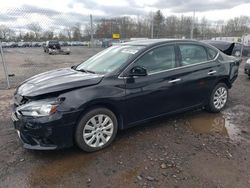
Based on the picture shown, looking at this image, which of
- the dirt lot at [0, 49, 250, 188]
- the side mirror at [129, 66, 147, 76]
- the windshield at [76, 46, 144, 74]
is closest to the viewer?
the dirt lot at [0, 49, 250, 188]

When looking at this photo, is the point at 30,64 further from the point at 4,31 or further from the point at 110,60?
the point at 110,60

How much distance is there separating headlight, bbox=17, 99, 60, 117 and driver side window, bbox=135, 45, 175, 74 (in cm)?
143

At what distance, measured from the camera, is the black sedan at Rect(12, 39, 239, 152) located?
287cm

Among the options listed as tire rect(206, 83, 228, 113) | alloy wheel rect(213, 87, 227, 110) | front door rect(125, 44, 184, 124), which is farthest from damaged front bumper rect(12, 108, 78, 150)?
alloy wheel rect(213, 87, 227, 110)

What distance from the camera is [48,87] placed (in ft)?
10.0

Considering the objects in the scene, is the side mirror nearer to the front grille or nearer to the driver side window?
the driver side window

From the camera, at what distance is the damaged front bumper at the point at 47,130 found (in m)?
2.78

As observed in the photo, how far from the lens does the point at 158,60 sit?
3.76 metres

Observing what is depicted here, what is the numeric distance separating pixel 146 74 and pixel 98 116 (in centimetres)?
100

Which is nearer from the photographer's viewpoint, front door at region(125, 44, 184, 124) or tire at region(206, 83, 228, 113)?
front door at region(125, 44, 184, 124)

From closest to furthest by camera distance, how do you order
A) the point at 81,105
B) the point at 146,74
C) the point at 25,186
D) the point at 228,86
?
the point at 25,186 < the point at 81,105 < the point at 146,74 < the point at 228,86

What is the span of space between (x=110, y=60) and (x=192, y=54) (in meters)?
1.63

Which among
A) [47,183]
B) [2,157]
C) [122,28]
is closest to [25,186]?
[47,183]

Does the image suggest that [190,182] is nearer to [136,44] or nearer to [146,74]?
[146,74]
